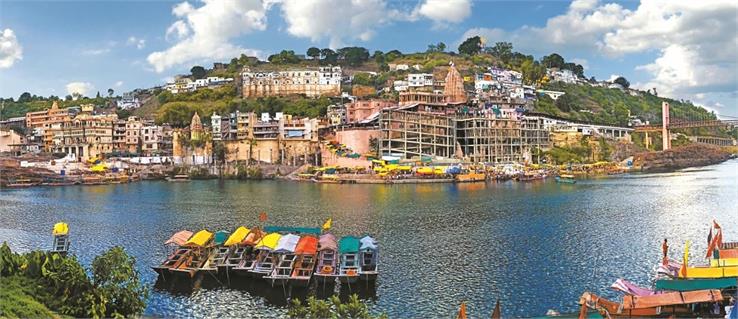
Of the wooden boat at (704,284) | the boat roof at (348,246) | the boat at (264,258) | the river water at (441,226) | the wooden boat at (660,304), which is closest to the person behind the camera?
the wooden boat at (660,304)

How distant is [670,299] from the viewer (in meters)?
9.84

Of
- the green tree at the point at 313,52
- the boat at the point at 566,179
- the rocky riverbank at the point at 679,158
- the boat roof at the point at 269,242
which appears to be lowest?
the boat roof at the point at 269,242

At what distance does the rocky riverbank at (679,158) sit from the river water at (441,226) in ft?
38.3

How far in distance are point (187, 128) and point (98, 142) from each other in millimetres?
6269

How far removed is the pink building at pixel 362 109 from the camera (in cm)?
4450

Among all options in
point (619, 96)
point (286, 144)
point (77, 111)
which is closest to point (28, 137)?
point (77, 111)

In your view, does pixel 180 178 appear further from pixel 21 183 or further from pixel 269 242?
pixel 269 242

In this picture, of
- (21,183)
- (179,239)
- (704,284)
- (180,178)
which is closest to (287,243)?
(179,239)

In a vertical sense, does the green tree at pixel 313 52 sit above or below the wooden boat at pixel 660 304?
above

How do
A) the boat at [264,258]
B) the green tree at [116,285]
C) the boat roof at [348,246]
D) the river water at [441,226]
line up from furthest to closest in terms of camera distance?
the boat roof at [348,246], the boat at [264,258], the river water at [441,226], the green tree at [116,285]

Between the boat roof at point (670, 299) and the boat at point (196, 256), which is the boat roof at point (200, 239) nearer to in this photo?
the boat at point (196, 256)

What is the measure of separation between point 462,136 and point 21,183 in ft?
92.4

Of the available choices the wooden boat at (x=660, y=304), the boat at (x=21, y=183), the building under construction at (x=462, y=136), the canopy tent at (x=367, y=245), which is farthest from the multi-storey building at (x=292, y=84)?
the wooden boat at (x=660, y=304)

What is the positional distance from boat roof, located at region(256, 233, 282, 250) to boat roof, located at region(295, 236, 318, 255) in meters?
0.48
